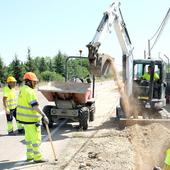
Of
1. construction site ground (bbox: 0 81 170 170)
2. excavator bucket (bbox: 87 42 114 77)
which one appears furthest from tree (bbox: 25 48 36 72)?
excavator bucket (bbox: 87 42 114 77)

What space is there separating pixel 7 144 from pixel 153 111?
6.17 m

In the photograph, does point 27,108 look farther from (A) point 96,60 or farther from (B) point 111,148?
(A) point 96,60

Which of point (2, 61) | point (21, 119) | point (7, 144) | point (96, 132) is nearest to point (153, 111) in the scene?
point (96, 132)

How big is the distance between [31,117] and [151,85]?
22.2ft

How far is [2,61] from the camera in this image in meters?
67.8

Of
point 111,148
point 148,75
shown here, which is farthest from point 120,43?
point 111,148

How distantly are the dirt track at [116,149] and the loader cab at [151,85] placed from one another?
198cm

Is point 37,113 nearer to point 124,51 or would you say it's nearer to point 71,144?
point 71,144

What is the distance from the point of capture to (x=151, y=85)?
579 inches

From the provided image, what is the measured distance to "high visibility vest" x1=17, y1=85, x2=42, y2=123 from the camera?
899cm

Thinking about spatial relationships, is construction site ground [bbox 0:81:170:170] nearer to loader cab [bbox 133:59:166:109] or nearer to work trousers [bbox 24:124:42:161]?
work trousers [bbox 24:124:42:161]

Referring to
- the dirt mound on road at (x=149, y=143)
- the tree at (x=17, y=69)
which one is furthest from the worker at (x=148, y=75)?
the tree at (x=17, y=69)

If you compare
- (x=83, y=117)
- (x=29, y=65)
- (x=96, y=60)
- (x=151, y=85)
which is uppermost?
(x=29, y=65)

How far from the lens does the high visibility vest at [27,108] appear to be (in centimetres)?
899
